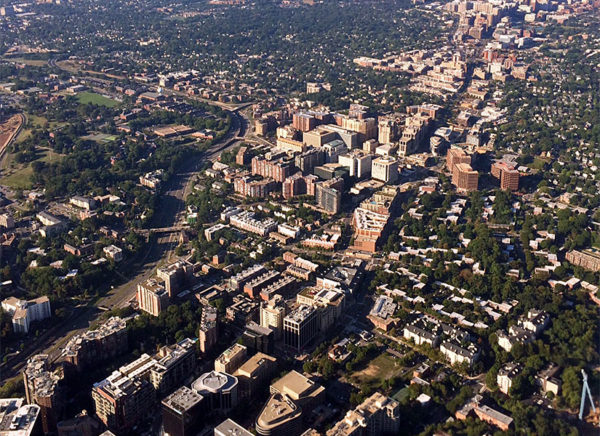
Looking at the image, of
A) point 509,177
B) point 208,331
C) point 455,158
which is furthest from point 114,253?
point 509,177

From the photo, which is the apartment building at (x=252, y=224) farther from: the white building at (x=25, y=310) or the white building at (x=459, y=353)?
the white building at (x=459, y=353)

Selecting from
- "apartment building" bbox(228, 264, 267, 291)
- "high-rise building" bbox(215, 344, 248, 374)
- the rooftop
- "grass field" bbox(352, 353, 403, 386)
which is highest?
the rooftop

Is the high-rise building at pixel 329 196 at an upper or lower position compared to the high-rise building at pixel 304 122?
lower

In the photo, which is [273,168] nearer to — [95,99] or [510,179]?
[510,179]

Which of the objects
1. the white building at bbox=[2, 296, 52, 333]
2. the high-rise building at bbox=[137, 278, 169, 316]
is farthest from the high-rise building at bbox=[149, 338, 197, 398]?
the white building at bbox=[2, 296, 52, 333]

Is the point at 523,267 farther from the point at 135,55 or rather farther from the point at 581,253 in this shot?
the point at 135,55

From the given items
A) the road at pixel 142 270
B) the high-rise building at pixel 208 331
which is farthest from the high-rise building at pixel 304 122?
the high-rise building at pixel 208 331

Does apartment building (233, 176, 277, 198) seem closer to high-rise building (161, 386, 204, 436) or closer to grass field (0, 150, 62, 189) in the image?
grass field (0, 150, 62, 189)

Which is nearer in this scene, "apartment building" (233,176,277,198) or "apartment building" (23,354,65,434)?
"apartment building" (23,354,65,434)
